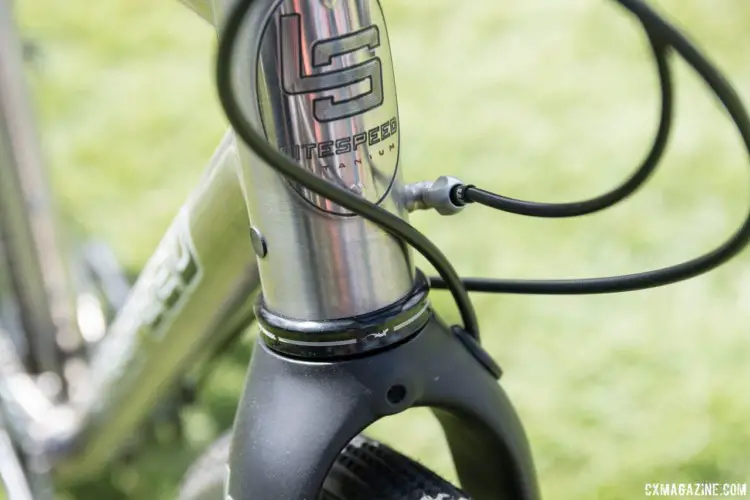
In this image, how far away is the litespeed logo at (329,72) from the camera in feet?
1.16

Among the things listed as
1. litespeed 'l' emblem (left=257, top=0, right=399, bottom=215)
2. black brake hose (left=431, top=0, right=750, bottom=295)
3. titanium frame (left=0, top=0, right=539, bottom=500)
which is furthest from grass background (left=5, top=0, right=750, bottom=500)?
litespeed 'l' emblem (left=257, top=0, right=399, bottom=215)

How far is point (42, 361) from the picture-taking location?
0.98 meters

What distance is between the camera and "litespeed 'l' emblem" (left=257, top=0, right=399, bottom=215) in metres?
0.35

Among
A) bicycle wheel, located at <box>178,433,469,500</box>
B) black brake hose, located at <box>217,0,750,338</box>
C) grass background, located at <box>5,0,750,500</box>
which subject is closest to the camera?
black brake hose, located at <box>217,0,750,338</box>

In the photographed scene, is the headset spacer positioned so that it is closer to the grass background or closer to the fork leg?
the fork leg

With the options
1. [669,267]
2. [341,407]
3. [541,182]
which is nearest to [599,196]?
[669,267]

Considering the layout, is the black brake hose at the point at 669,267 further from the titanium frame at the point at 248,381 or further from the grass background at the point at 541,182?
the grass background at the point at 541,182

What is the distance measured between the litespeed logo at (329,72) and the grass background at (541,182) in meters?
0.73

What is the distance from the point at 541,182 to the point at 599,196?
113 cm

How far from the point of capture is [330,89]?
362 mm

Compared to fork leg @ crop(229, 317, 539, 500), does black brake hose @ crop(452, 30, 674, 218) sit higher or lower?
higher

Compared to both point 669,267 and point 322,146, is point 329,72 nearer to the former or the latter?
point 322,146

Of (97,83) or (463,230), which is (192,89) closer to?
(97,83)

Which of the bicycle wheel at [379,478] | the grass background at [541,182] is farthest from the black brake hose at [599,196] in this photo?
the grass background at [541,182]
